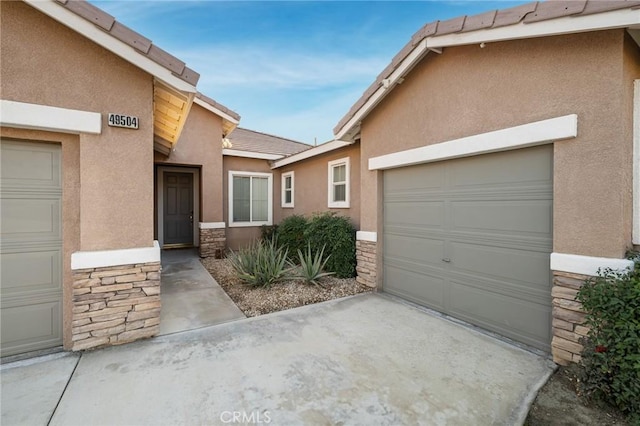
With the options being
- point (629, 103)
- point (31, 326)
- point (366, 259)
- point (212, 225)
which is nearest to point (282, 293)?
point (366, 259)

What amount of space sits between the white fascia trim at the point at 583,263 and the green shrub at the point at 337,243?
450cm

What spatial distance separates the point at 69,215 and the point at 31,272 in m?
0.86

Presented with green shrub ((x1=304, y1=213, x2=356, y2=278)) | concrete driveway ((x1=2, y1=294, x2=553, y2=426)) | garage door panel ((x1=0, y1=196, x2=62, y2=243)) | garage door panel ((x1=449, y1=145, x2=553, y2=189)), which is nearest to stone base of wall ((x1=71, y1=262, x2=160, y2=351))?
concrete driveway ((x1=2, y1=294, x2=553, y2=426))

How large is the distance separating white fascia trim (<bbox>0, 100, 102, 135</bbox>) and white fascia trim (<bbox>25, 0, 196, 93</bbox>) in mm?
881

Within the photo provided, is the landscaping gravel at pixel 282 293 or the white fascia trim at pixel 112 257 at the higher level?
the white fascia trim at pixel 112 257

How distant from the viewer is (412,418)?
2729mm

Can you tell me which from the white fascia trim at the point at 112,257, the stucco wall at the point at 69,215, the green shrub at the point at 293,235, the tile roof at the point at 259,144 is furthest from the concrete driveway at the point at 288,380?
the tile roof at the point at 259,144

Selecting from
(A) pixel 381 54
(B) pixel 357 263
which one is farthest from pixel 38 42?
(A) pixel 381 54

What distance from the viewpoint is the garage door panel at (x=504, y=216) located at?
160 inches

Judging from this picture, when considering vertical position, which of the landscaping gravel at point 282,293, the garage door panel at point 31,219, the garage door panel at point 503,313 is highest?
the garage door panel at point 31,219

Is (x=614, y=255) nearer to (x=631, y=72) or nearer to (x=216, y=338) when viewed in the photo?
(x=631, y=72)

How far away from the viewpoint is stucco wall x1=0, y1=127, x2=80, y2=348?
394cm

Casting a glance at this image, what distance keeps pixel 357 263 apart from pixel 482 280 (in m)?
3.14

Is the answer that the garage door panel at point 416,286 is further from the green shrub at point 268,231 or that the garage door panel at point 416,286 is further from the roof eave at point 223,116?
the roof eave at point 223,116
